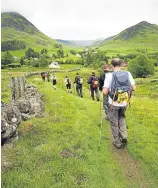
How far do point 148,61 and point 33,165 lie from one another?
168 metres

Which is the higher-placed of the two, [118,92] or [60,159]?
[118,92]

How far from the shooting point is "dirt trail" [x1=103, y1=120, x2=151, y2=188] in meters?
11.8

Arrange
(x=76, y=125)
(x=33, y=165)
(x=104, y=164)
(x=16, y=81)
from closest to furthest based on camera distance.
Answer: (x=33, y=165), (x=104, y=164), (x=76, y=125), (x=16, y=81)

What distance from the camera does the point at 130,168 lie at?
1299 centimetres

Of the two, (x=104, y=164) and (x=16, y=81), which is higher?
(x=16, y=81)

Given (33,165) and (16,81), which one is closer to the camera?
(33,165)

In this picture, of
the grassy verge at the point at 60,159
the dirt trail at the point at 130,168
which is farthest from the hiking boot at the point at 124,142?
the grassy verge at the point at 60,159

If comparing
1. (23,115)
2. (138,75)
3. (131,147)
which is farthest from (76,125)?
(138,75)

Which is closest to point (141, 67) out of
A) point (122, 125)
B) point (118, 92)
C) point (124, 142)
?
point (124, 142)

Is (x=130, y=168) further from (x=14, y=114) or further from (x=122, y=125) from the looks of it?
(x=14, y=114)

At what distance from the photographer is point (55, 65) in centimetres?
19912

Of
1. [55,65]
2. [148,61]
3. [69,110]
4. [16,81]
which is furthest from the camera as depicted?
[55,65]

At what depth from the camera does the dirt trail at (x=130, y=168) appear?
38.8 feet

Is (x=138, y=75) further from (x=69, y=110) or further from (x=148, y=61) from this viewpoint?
(x=69, y=110)
